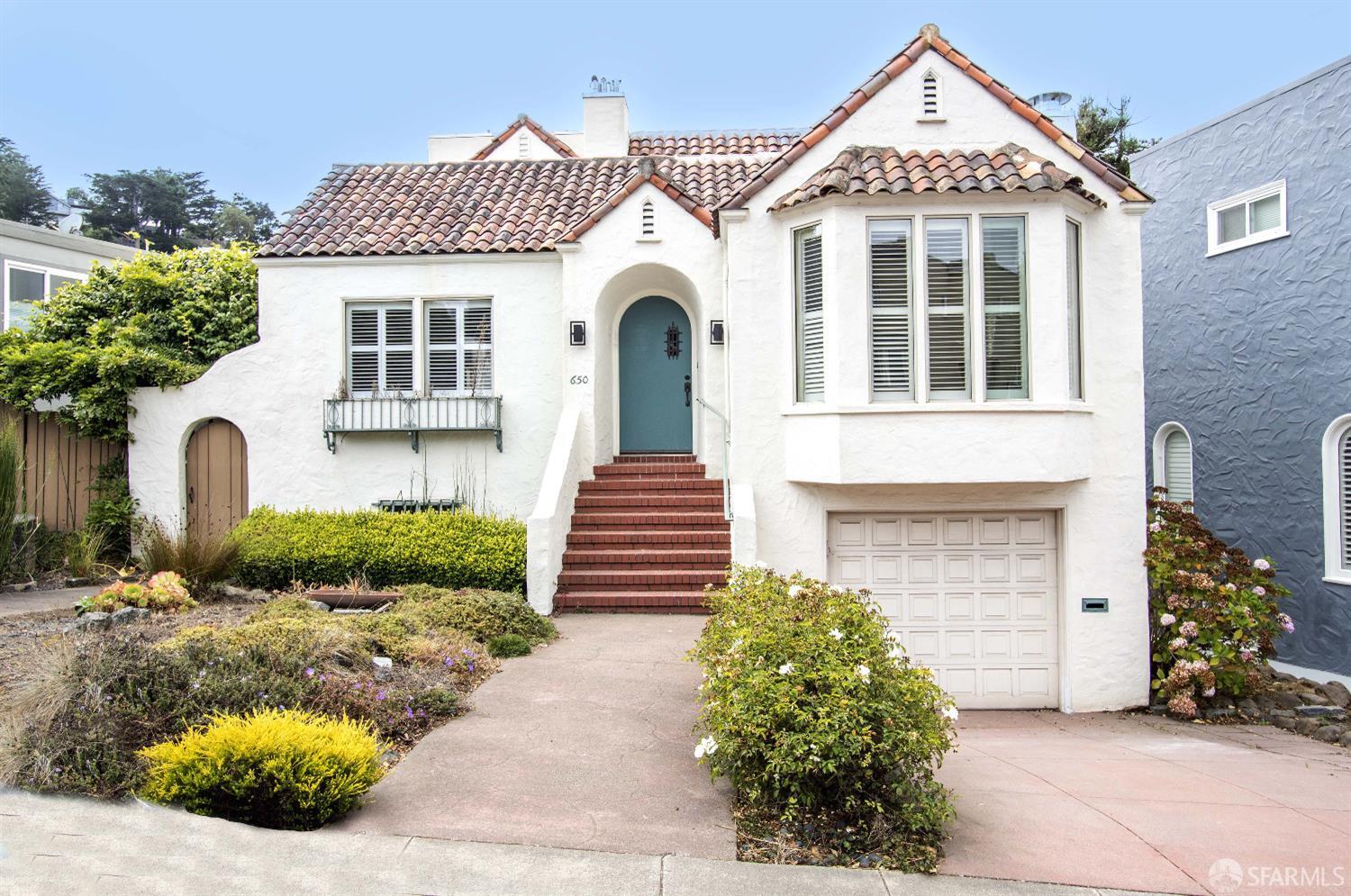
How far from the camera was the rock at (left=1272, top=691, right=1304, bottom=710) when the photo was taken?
34.1ft

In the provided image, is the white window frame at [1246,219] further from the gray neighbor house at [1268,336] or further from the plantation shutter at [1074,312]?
the plantation shutter at [1074,312]

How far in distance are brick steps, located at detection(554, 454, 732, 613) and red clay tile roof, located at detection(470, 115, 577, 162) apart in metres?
9.23

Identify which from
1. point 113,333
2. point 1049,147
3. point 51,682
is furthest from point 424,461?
point 1049,147

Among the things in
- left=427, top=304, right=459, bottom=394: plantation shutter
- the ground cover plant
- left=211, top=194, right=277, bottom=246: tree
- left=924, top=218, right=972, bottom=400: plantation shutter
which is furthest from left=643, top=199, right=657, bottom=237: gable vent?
left=211, top=194, right=277, bottom=246: tree

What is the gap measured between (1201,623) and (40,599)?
13.3 meters

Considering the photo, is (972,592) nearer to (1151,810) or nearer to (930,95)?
(1151,810)

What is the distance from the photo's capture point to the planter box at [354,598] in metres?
10.9

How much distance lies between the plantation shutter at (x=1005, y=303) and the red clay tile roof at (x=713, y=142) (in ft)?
35.5

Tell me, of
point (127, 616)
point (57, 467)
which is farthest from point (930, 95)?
point (57, 467)

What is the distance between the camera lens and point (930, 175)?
31.3ft

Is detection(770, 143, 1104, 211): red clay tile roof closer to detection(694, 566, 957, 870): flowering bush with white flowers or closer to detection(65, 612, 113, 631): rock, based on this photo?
detection(694, 566, 957, 870): flowering bush with white flowers

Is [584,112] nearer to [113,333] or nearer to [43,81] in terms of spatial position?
[113,333]

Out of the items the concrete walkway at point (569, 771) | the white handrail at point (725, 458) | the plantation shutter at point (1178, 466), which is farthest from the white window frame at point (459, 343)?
the plantation shutter at point (1178, 466)

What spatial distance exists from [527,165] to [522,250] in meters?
3.30
